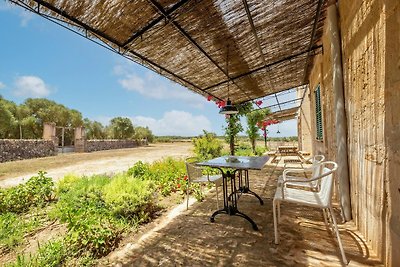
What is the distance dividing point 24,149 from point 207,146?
44.0ft

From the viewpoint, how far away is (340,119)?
2895 mm

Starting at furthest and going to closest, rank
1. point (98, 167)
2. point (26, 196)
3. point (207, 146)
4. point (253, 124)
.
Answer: point (253, 124) < point (98, 167) < point (207, 146) < point (26, 196)

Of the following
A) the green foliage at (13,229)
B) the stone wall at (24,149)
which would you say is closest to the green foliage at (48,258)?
the green foliage at (13,229)

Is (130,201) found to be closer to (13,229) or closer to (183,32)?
(13,229)

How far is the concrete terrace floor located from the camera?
2.00 meters

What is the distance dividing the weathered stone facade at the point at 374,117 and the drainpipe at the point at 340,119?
0.11 meters

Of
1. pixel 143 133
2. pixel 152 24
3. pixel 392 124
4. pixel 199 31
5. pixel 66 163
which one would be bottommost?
pixel 66 163

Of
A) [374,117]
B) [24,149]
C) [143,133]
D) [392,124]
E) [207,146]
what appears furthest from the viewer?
[143,133]

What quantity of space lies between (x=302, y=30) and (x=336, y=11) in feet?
2.67

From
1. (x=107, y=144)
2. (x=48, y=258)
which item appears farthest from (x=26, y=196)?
(x=107, y=144)

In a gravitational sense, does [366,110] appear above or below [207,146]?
above

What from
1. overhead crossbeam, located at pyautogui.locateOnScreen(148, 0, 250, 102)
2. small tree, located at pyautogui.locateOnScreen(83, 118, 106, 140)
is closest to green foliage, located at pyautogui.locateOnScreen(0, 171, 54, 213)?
overhead crossbeam, located at pyautogui.locateOnScreen(148, 0, 250, 102)

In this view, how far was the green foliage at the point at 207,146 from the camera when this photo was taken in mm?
8812

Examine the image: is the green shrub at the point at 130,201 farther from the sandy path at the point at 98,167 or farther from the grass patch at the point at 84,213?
the sandy path at the point at 98,167
